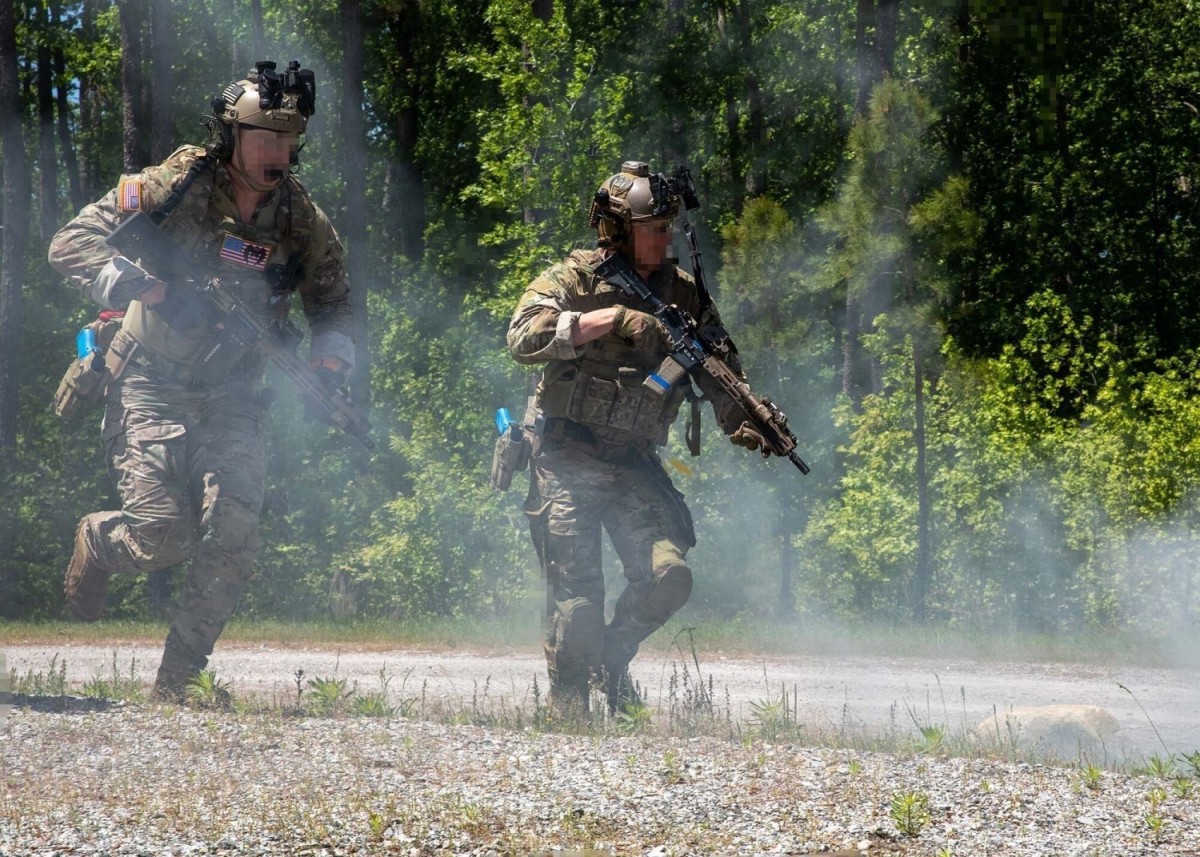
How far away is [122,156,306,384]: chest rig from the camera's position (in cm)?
705

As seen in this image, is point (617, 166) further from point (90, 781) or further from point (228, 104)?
point (90, 781)

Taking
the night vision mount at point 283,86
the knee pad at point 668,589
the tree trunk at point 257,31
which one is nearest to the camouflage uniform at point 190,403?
the night vision mount at point 283,86

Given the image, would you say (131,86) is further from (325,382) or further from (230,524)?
(230,524)

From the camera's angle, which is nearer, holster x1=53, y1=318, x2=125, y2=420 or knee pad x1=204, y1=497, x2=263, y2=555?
knee pad x1=204, y1=497, x2=263, y2=555

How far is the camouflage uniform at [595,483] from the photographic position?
284 inches

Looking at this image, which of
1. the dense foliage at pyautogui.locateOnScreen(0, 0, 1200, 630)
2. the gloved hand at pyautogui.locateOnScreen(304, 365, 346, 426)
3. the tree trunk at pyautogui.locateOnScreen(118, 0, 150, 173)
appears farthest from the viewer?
the tree trunk at pyautogui.locateOnScreen(118, 0, 150, 173)

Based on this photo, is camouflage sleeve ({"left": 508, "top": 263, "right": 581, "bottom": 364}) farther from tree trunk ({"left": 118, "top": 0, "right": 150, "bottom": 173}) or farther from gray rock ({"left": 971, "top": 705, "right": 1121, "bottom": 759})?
tree trunk ({"left": 118, "top": 0, "right": 150, "bottom": 173})

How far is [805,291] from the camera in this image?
16422mm

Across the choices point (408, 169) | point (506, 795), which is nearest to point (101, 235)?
point (506, 795)

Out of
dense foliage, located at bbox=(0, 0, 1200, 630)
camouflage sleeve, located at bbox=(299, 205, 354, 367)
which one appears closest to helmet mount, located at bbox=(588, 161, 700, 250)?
camouflage sleeve, located at bbox=(299, 205, 354, 367)

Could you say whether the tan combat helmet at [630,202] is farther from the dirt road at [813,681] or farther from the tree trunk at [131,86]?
the tree trunk at [131,86]

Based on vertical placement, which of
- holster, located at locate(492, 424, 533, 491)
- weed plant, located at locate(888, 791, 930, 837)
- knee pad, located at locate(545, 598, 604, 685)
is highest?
holster, located at locate(492, 424, 533, 491)

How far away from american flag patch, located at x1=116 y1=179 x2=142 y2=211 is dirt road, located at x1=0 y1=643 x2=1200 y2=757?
2.81m

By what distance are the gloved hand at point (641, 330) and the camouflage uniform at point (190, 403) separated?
1.55m
